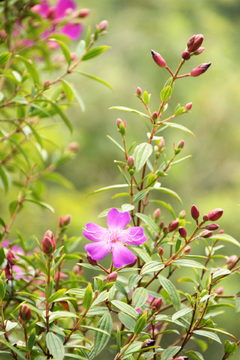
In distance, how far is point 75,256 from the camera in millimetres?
518

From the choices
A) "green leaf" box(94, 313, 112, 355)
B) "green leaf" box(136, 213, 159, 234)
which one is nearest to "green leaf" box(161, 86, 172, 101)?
"green leaf" box(136, 213, 159, 234)

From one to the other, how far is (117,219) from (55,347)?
155mm

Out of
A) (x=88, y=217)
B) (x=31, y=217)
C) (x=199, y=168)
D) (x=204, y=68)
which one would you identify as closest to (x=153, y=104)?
(x=199, y=168)

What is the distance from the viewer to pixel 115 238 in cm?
42

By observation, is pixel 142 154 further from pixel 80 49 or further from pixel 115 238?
pixel 80 49

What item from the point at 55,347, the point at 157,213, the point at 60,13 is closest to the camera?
the point at 55,347

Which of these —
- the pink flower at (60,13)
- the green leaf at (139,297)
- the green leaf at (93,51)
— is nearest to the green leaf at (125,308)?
the green leaf at (139,297)

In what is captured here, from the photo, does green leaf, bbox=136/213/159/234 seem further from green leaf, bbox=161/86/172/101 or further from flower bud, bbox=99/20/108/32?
flower bud, bbox=99/20/108/32

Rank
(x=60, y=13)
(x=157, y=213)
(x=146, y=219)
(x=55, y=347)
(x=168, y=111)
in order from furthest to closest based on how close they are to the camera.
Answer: (x=168, y=111)
(x=60, y=13)
(x=157, y=213)
(x=146, y=219)
(x=55, y=347)

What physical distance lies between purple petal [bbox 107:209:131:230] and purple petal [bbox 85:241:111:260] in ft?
0.09

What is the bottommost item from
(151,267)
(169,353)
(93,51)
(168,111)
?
(168,111)

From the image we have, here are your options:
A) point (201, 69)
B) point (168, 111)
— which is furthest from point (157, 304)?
point (168, 111)

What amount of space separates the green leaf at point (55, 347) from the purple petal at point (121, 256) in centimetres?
9

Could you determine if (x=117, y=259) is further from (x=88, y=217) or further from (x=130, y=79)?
(x=130, y=79)
